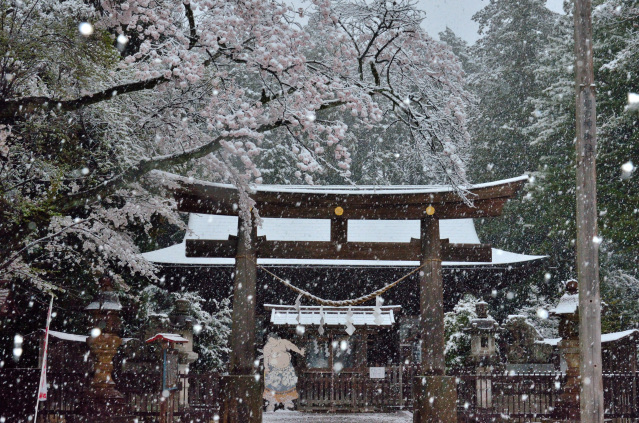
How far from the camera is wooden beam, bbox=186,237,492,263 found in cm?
981

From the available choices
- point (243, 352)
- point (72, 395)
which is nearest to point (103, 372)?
point (72, 395)

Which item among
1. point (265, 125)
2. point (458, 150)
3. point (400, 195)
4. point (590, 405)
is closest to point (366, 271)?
point (400, 195)

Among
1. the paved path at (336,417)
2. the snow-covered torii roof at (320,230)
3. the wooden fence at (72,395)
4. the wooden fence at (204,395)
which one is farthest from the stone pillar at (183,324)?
the snow-covered torii roof at (320,230)

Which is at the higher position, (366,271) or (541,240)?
(541,240)

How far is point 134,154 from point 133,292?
26.5 ft

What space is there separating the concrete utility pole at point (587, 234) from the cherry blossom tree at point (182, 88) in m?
1.91

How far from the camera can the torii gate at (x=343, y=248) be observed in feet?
29.9

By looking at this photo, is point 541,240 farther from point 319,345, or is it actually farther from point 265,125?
point 265,125

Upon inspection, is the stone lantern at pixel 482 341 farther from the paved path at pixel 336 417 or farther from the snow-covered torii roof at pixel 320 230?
the snow-covered torii roof at pixel 320 230

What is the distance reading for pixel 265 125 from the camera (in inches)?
Answer: 278

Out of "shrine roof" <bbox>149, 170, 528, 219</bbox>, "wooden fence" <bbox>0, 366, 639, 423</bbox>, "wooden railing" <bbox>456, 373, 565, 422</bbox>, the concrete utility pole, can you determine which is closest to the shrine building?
"shrine roof" <bbox>149, 170, 528, 219</bbox>

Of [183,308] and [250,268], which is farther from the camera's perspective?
[183,308]

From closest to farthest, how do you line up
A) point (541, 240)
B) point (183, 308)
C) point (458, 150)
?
point (458, 150) → point (183, 308) → point (541, 240)

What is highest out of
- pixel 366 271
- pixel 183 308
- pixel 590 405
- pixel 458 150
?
pixel 458 150
